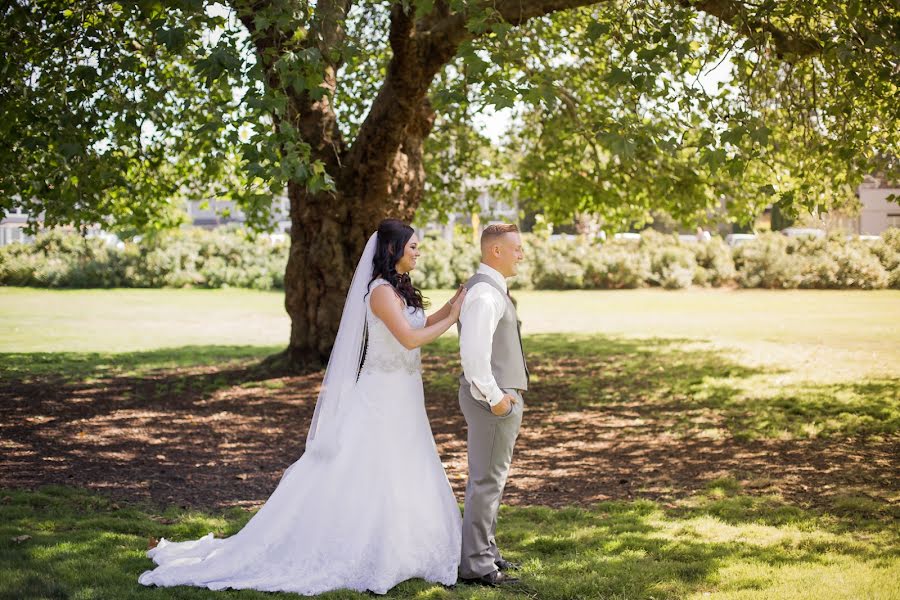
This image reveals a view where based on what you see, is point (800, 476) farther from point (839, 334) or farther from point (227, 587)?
point (839, 334)

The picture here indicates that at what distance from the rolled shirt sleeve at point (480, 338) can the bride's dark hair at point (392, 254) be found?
0.70 m

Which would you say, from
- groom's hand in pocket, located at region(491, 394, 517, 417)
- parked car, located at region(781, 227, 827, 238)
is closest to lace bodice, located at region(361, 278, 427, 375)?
groom's hand in pocket, located at region(491, 394, 517, 417)

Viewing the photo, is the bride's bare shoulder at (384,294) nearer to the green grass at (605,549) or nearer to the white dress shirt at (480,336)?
the white dress shirt at (480,336)

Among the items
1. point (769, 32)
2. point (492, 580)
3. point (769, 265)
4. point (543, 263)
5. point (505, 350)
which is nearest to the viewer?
point (505, 350)

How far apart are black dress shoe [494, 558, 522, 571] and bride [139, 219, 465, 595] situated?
336 millimetres

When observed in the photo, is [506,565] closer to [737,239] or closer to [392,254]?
[392,254]

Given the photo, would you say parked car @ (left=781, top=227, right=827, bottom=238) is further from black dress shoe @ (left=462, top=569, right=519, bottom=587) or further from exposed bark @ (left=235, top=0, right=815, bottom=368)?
black dress shoe @ (left=462, top=569, right=519, bottom=587)

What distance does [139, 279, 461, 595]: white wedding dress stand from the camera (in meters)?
5.49

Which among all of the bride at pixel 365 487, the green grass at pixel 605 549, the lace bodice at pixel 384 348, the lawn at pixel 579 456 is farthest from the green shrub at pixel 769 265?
the lace bodice at pixel 384 348

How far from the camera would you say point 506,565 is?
5898 mm

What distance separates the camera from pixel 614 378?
15.4m

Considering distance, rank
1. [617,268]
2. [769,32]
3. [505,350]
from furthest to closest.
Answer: [617,268] → [769,32] → [505,350]

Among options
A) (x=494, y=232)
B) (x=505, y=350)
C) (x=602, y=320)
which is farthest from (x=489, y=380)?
(x=602, y=320)

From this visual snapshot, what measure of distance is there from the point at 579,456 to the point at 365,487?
4864 millimetres
